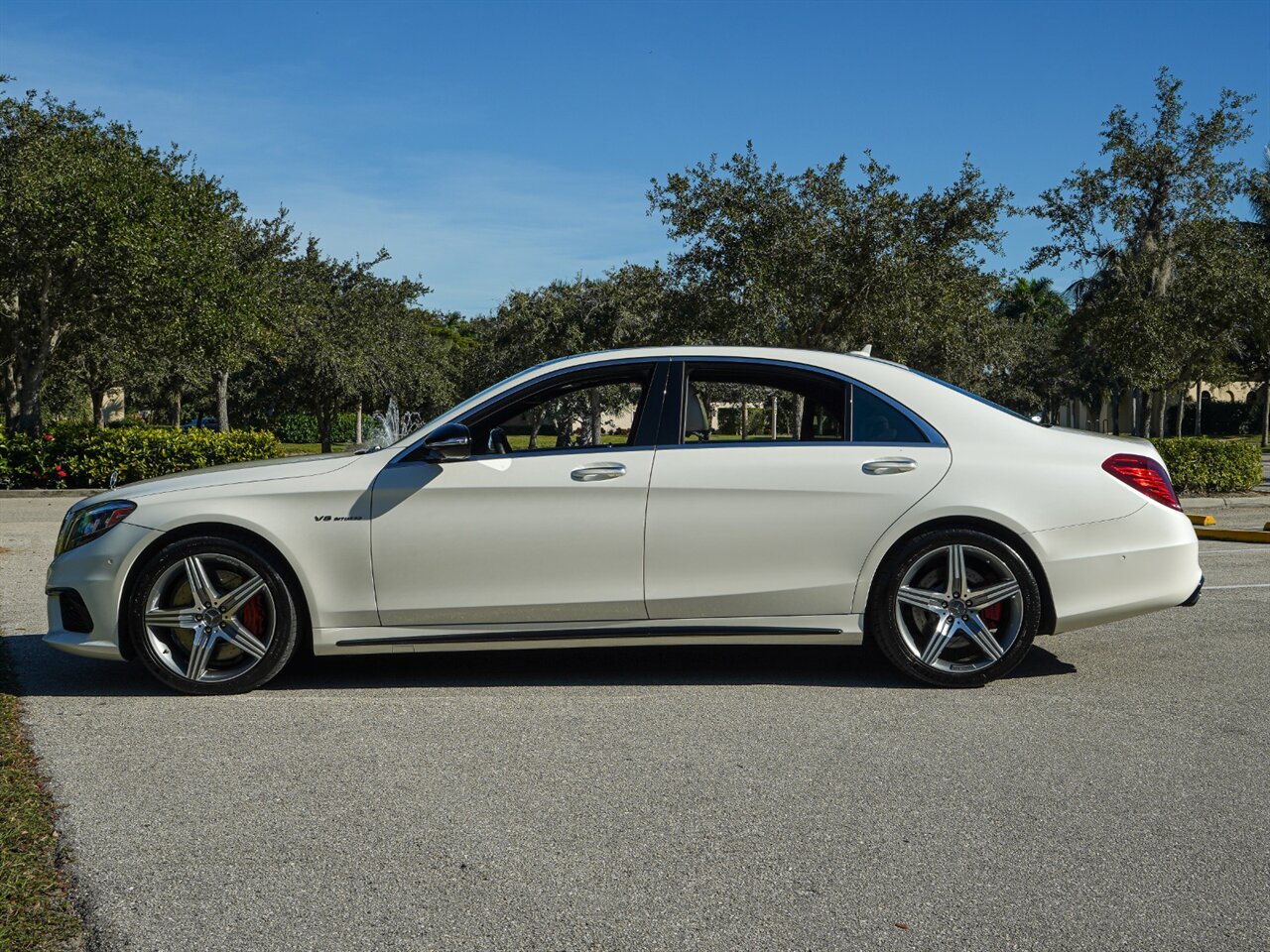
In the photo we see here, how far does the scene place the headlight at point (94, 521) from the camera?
597cm

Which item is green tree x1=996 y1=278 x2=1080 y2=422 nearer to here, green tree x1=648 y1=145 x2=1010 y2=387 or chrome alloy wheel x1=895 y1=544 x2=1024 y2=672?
green tree x1=648 y1=145 x2=1010 y2=387

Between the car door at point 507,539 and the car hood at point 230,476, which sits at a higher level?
the car hood at point 230,476

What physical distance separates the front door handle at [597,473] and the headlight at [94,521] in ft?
6.84

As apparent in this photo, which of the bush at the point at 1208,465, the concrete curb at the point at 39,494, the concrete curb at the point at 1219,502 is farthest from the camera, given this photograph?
the concrete curb at the point at 39,494

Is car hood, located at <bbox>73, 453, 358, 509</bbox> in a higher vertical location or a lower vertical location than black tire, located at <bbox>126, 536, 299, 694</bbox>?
higher

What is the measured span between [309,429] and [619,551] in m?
73.3

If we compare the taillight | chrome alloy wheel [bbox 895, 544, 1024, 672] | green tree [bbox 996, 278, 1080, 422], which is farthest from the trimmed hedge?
green tree [bbox 996, 278, 1080, 422]

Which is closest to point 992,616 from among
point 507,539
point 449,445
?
point 507,539

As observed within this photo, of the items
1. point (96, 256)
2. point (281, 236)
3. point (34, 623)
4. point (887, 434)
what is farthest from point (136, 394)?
point (887, 434)

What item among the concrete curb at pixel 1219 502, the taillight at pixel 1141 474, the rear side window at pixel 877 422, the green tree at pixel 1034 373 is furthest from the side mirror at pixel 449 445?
the green tree at pixel 1034 373

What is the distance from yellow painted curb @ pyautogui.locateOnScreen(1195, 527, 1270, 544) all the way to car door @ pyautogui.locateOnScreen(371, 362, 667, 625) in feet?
29.3

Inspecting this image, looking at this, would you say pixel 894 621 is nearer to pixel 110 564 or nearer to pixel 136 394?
pixel 110 564

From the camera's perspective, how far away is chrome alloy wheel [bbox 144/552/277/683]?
591 cm

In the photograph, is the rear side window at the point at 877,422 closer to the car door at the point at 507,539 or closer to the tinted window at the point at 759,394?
the tinted window at the point at 759,394
